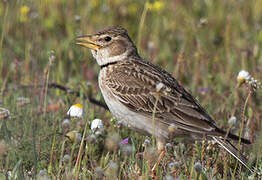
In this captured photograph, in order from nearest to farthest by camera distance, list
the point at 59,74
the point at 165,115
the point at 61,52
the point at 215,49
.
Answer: the point at 165,115
the point at 59,74
the point at 61,52
the point at 215,49

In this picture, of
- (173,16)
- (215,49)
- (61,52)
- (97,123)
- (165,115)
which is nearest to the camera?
(97,123)

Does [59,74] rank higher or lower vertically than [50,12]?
lower

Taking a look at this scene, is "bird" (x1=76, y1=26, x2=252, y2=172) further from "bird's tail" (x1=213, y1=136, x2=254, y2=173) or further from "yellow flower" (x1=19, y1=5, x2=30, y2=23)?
"yellow flower" (x1=19, y1=5, x2=30, y2=23)

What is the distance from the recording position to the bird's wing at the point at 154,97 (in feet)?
16.8

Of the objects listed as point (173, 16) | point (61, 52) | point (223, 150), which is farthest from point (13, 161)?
point (173, 16)

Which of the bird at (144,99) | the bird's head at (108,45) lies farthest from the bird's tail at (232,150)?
the bird's head at (108,45)

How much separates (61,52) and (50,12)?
174cm

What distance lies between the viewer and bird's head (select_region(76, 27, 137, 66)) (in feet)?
19.2

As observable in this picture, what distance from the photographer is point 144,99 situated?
5.39 meters

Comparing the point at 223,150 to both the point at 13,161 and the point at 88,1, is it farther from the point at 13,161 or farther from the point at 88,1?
the point at 88,1

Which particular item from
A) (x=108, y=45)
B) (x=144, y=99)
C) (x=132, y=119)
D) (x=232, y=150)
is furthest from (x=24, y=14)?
(x=232, y=150)

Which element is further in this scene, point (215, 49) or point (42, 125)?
point (215, 49)

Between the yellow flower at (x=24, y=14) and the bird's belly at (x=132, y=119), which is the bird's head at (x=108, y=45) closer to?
the bird's belly at (x=132, y=119)

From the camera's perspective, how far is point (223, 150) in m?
4.82
